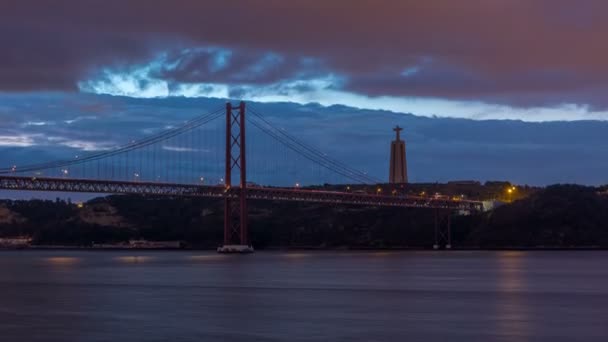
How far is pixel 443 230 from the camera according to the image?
95.3 m

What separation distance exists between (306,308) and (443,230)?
237 feet

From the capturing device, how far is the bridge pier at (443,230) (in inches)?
3586

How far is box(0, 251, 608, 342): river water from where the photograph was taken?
746 inches

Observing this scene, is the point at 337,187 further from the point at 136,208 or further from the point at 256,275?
the point at 256,275

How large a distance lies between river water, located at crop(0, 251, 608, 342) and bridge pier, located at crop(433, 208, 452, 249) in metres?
51.7

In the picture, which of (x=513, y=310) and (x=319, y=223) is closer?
(x=513, y=310)

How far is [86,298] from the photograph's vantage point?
90.1 ft

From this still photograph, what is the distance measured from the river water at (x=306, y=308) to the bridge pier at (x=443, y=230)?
2035 inches

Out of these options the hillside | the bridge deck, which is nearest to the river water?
the bridge deck

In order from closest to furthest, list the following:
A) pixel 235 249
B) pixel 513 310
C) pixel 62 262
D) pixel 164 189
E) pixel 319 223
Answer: pixel 513 310
pixel 62 262
pixel 235 249
pixel 164 189
pixel 319 223

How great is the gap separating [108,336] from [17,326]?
2591mm

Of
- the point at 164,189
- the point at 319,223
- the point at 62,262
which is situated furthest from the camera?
the point at 319,223

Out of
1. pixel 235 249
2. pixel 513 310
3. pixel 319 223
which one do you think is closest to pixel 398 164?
pixel 319 223

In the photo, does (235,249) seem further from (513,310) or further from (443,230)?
(513,310)
